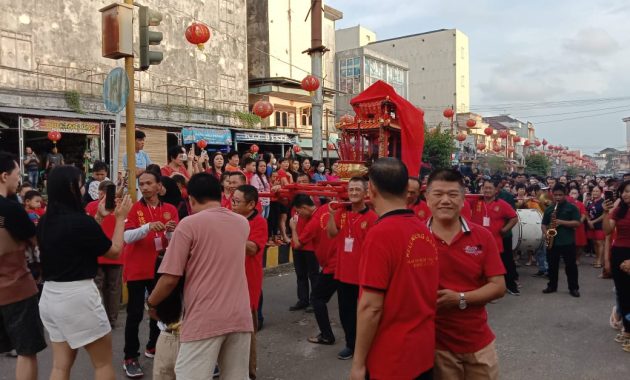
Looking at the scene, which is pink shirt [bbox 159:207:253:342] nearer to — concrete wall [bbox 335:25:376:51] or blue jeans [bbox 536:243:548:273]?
blue jeans [bbox 536:243:548:273]

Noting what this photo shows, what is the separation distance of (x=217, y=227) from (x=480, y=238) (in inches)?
60.8

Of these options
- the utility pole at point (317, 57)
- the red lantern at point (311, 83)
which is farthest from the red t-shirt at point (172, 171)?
the red lantern at point (311, 83)

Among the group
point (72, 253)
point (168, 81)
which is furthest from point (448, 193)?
point (168, 81)

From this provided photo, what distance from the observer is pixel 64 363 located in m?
3.28

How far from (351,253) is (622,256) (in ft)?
10.2

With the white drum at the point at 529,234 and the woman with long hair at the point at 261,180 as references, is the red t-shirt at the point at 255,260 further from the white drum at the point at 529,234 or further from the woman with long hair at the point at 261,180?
the white drum at the point at 529,234

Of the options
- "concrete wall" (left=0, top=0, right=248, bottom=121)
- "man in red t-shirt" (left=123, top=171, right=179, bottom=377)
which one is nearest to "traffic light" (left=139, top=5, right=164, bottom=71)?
"man in red t-shirt" (left=123, top=171, right=179, bottom=377)

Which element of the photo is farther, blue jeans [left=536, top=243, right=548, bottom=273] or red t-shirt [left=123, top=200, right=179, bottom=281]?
blue jeans [left=536, top=243, right=548, bottom=273]

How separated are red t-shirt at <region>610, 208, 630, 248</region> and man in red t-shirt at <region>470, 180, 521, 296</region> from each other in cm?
202

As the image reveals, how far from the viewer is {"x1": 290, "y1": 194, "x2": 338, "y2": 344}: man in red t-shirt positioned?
17.9 ft

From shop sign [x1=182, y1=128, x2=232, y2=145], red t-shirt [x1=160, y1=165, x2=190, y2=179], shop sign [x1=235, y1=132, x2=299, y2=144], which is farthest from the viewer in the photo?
shop sign [x1=235, y1=132, x2=299, y2=144]

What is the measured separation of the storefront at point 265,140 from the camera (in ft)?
67.2

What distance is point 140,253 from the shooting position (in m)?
4.57

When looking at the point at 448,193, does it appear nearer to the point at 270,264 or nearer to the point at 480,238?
the point at 480,238
